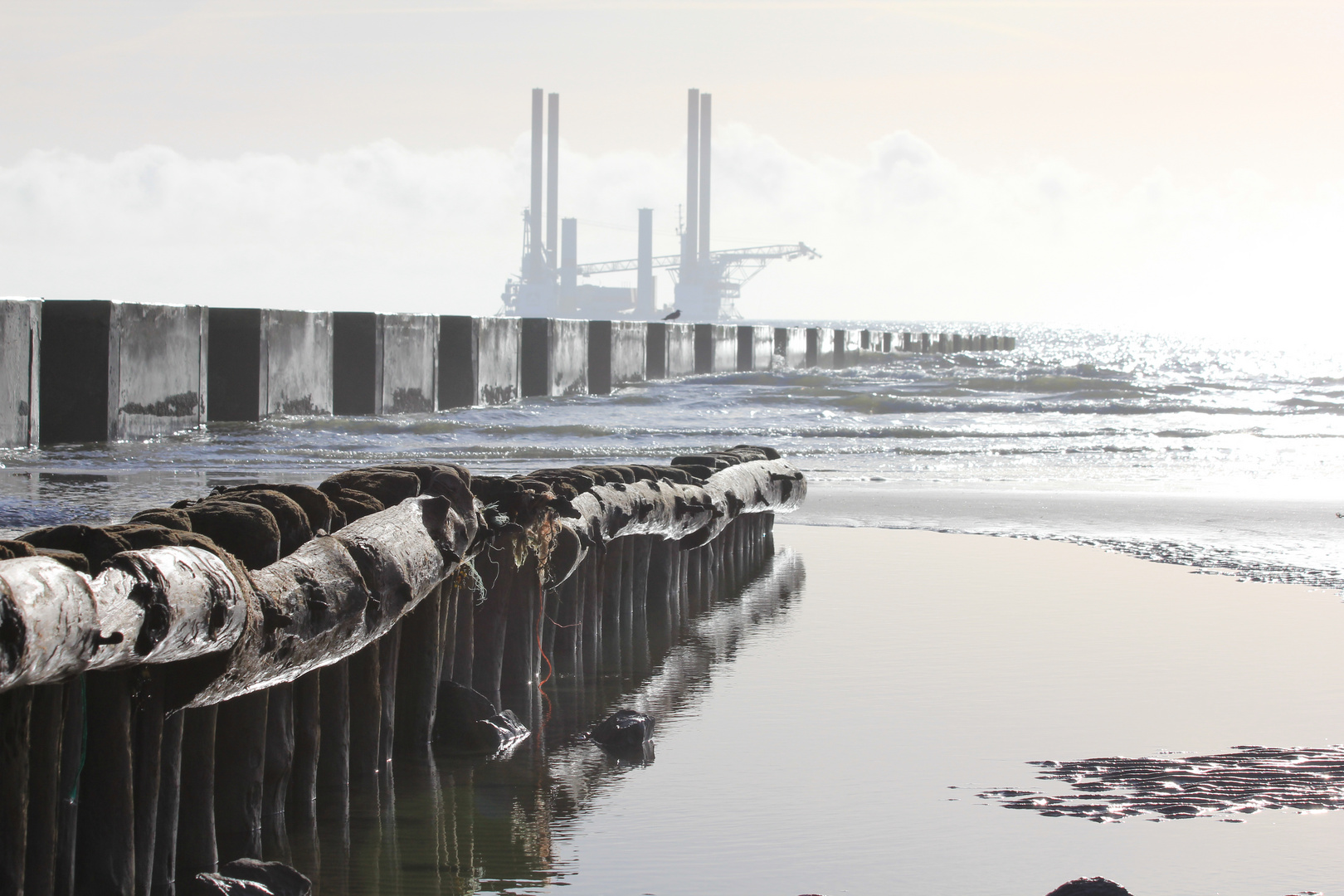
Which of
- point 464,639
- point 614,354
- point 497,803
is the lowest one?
point 497,803

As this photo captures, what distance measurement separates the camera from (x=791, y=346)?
36.4m

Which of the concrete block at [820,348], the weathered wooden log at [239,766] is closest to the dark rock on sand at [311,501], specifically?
the weathered wooden log at [239,766]

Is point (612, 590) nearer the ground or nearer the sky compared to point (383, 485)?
nearer the ground

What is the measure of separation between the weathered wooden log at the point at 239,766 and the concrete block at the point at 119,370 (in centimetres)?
945

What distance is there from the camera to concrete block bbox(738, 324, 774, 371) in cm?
3269

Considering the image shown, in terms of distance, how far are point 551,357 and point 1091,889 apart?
61.5ft

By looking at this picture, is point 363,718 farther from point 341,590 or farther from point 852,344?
point 852,344

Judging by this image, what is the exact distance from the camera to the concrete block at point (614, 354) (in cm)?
2312

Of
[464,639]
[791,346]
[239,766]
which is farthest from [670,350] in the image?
[239,766]

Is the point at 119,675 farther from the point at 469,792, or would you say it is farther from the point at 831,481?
the point at 831,481

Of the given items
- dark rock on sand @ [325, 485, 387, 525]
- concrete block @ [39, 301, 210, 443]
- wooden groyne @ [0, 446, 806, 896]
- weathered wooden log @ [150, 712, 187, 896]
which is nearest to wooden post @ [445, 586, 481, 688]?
wooden groyne @ [0, 446, 806, 896]

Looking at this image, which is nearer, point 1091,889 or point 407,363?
point 1091,889

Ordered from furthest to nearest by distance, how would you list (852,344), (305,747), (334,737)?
(852,344), (334,737), (305,747)

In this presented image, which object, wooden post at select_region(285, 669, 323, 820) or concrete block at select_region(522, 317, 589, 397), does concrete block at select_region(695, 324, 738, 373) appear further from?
wooden post at select_region(285, 669, 323, 820)
